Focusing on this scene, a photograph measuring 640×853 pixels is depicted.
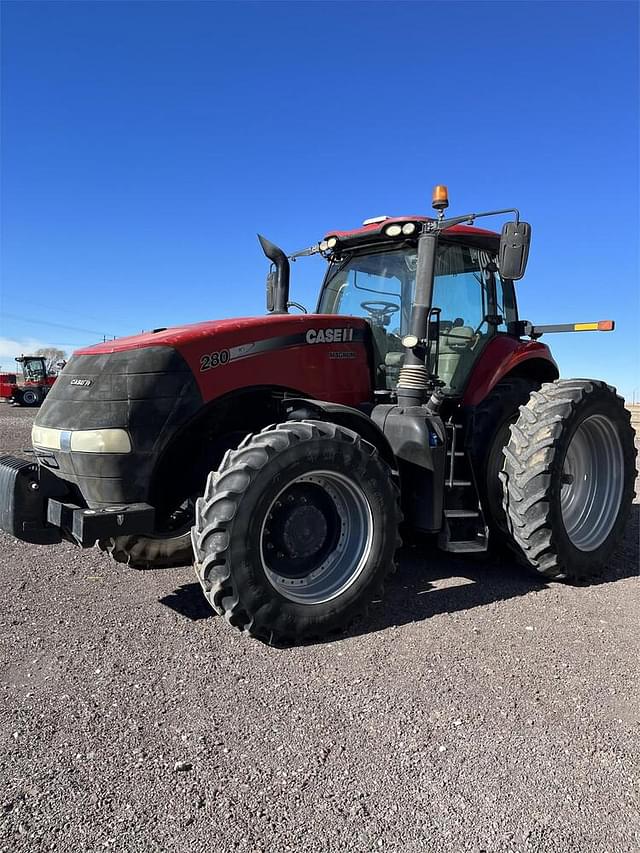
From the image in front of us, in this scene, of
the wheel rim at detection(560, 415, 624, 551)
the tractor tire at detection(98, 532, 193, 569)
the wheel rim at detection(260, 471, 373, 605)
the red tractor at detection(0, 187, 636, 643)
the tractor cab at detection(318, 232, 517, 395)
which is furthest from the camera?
the wheel rim at detection(560, 415, 624, 551)

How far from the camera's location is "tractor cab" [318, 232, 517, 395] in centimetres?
488

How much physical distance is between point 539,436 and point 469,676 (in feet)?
6.46

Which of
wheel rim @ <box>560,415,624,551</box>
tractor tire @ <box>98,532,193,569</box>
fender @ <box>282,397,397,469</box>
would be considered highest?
fender @ <box>282,397,397,469</box>

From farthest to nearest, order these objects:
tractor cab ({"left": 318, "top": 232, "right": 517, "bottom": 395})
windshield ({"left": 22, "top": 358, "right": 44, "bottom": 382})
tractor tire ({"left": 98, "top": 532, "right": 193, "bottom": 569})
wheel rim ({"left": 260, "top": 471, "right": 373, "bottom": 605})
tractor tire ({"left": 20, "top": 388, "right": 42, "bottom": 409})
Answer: windshield ({"left": 22, "top": 358, "right": 44, "bottom": 382}), tractor tire ({"left": 20, "top": 388, "right": 42, "bottom": 409}), tractor cab ({"left": 318, "top": 232, "right": 517, "bottom": 395}), tractor tire ({"left": 98, "top": 532, "right": 193, "bottom": 569}), wheel rim ({"left": 260, "top": 471, "right": 373, "bottom": 605})

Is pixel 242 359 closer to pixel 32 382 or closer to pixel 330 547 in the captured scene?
pixel 330 547

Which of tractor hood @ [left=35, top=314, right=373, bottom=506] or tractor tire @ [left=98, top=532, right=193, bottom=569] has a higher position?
tractor hood @ [left=35, top=314, right=373, bottom=506]

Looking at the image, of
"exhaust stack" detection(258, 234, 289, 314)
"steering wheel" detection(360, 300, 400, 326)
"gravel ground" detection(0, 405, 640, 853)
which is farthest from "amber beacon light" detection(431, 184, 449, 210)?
"gravel ground" detection(0, 405, 640, 853)

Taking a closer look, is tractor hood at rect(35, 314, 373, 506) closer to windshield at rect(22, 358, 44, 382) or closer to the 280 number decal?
the 280 number decal

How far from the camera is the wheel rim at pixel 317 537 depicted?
3748mm

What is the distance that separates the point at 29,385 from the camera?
2886 centimetres

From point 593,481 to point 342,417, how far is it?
8.28ft

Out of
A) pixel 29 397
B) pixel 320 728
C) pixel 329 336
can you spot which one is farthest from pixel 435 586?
pixel 29 397

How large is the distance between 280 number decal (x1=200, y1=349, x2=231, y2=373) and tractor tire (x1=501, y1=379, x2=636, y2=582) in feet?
7.10

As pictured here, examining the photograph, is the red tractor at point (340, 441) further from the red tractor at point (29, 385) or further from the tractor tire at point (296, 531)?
the red tractor at point (29, 385)
